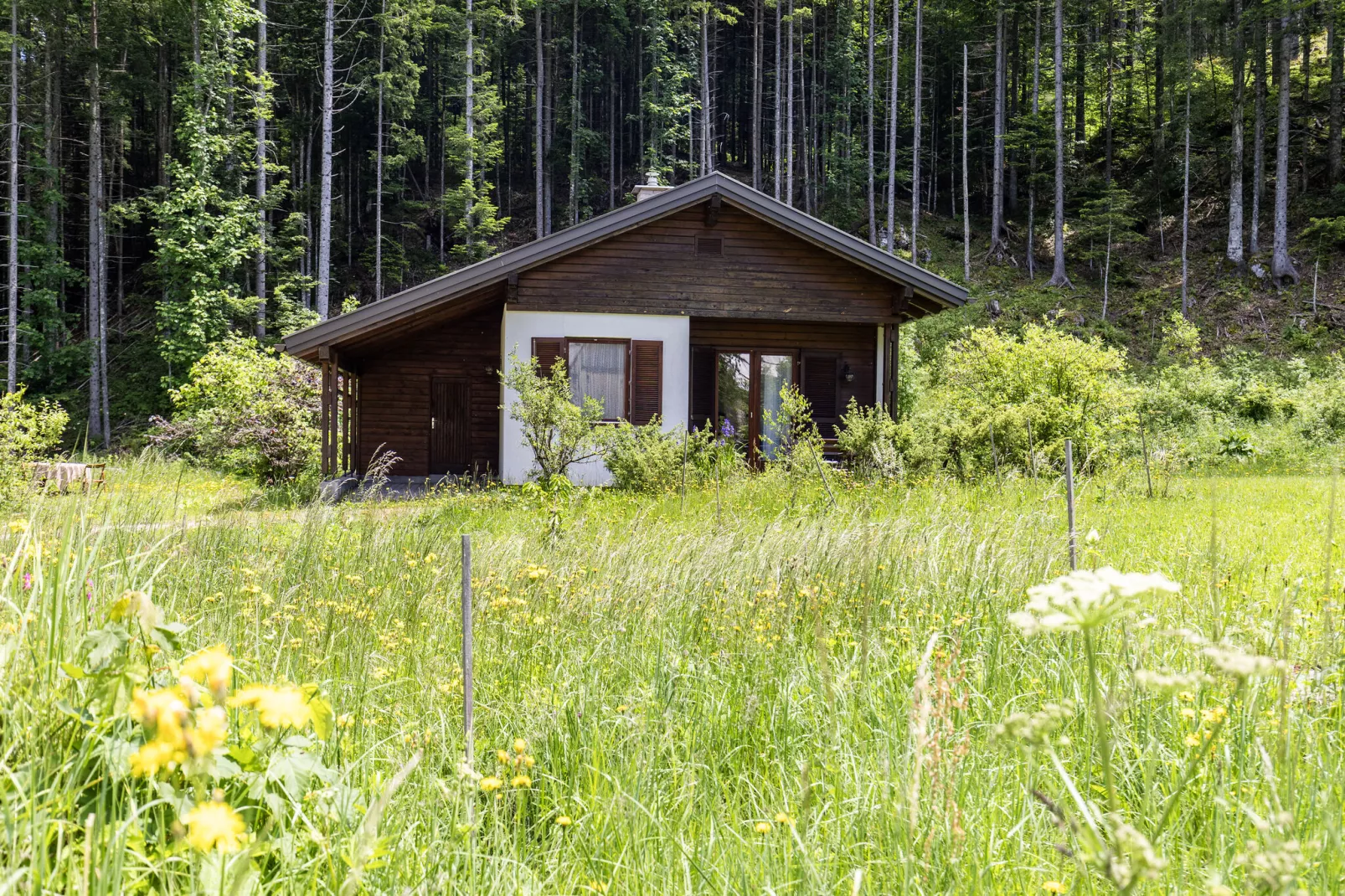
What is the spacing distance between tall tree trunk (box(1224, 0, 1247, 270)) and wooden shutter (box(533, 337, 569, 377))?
81.0 ft

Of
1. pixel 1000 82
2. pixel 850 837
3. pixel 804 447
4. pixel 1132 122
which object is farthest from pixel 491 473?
pixel 1132 122

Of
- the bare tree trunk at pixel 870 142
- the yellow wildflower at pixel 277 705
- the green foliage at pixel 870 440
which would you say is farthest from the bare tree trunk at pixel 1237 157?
the yellow wildflower at pixel 277 705

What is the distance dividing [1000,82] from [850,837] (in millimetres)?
38098

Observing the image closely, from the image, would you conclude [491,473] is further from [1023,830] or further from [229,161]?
[229,161]

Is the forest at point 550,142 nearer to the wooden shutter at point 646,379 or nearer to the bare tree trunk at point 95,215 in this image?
the bare tree trunk at point 95,215

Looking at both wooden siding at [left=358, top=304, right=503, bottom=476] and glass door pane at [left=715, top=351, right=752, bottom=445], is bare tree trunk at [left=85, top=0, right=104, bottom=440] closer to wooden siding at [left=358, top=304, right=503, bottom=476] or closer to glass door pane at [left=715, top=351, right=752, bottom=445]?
wooden siding at [left=358, top=304, right=503, bottom=476]

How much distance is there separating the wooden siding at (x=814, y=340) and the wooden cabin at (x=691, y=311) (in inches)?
0.8

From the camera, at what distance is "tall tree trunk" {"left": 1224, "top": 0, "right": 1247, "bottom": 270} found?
27859 mm

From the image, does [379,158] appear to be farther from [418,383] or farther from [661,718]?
[661,718]

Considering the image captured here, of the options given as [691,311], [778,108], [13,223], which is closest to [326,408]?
[691,311]

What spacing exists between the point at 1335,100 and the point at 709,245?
27173 millimetres

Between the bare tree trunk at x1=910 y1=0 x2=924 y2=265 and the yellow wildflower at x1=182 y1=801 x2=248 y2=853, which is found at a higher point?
the bare tree trunk at x1=910 y1=0 x2=924 y2=265

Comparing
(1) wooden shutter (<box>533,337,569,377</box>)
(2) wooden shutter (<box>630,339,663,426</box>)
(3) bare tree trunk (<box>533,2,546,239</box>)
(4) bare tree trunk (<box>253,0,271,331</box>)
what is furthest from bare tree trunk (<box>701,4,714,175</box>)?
(1) wooden shutter (<box>533,337,569,377</box>)

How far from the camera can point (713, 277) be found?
14594 mm
